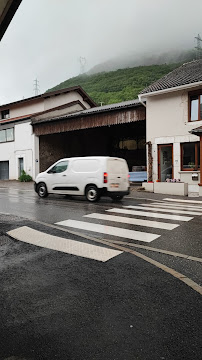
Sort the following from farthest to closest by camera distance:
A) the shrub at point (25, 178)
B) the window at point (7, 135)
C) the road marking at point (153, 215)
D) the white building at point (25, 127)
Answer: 1. the window at point (7, 135)
2. the white building at point (25, 127)
3. the shrub at point (25, 178)
4. the road marking at point (153, 215)

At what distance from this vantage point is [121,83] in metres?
Answer: 52.8

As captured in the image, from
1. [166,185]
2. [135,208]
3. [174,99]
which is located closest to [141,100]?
[174,99]

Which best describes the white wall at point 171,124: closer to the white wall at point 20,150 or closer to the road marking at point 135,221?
the road marking at point 135,221

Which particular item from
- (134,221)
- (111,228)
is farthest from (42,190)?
(111,228)

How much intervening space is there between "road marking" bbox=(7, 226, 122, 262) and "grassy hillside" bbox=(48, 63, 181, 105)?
40.0m

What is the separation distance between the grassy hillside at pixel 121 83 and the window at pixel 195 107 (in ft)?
91.8

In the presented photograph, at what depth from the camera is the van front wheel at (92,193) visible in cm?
→ 1129

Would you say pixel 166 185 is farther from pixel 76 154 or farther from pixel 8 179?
pixel 8 179

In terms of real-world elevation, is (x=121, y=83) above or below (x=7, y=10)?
above

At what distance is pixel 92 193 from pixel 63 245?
20.0 feet

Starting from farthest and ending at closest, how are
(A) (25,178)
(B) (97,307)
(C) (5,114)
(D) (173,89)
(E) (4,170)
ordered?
(C) (5,114) < (E) (4,170) < (A) (25,178) < (D) (173,89) < (B) (97,307)

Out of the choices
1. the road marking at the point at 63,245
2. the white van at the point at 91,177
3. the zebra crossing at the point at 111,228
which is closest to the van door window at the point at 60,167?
the white van at the point at 91,177

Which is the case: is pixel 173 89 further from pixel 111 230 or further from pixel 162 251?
pixel 162 251

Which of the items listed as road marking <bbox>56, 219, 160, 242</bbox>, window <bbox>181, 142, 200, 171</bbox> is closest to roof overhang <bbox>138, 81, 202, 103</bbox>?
window <bbox>181, 142, 200, 171</bbox>
